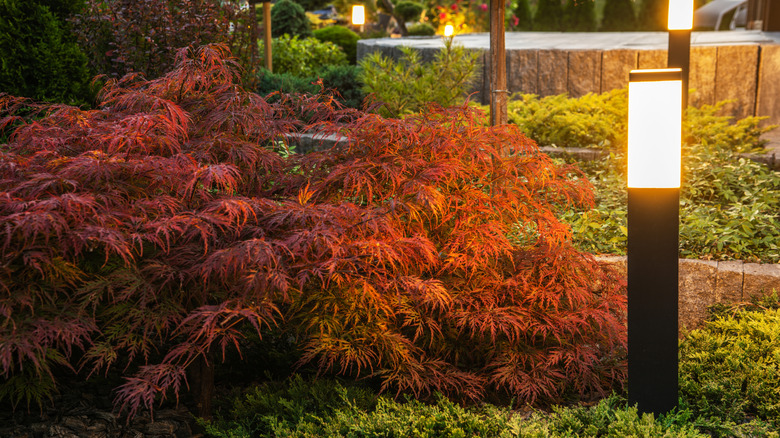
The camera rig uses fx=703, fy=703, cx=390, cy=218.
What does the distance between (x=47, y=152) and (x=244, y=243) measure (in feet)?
2.72

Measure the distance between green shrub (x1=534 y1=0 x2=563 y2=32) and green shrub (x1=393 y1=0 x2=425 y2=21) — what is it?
553 centimetres

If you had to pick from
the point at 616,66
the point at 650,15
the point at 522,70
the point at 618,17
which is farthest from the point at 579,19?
the point at 616,66

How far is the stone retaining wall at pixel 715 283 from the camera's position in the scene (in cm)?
364

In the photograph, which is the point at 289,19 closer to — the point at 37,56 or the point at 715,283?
the point at 37,56

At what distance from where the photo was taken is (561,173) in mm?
3037

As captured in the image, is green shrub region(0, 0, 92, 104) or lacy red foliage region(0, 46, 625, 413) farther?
green shrub region(0, 0, 92, 104)

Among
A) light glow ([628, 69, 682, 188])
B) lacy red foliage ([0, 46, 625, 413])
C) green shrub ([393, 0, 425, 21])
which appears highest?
green shrub ([393, 0, 425, 21])

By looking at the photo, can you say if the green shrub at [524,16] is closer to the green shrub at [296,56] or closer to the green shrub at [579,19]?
the green shrub at [579,19]

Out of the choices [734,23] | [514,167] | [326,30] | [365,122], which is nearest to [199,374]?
[365,122]

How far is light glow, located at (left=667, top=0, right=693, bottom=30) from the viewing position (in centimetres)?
459

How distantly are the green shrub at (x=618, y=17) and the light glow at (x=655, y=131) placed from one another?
16.7 metres

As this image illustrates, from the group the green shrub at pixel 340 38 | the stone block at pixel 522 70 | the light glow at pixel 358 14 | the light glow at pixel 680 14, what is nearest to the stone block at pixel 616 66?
the stone block at pixel 522 70

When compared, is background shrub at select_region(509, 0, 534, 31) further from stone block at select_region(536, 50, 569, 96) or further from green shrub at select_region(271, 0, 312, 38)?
stone block at select_region(536, 50, 569, 96)

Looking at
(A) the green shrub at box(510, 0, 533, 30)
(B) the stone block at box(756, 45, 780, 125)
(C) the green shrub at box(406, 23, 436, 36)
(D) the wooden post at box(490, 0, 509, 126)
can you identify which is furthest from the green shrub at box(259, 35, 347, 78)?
(C) the green shrub at box(406, 23, 436, 36)
